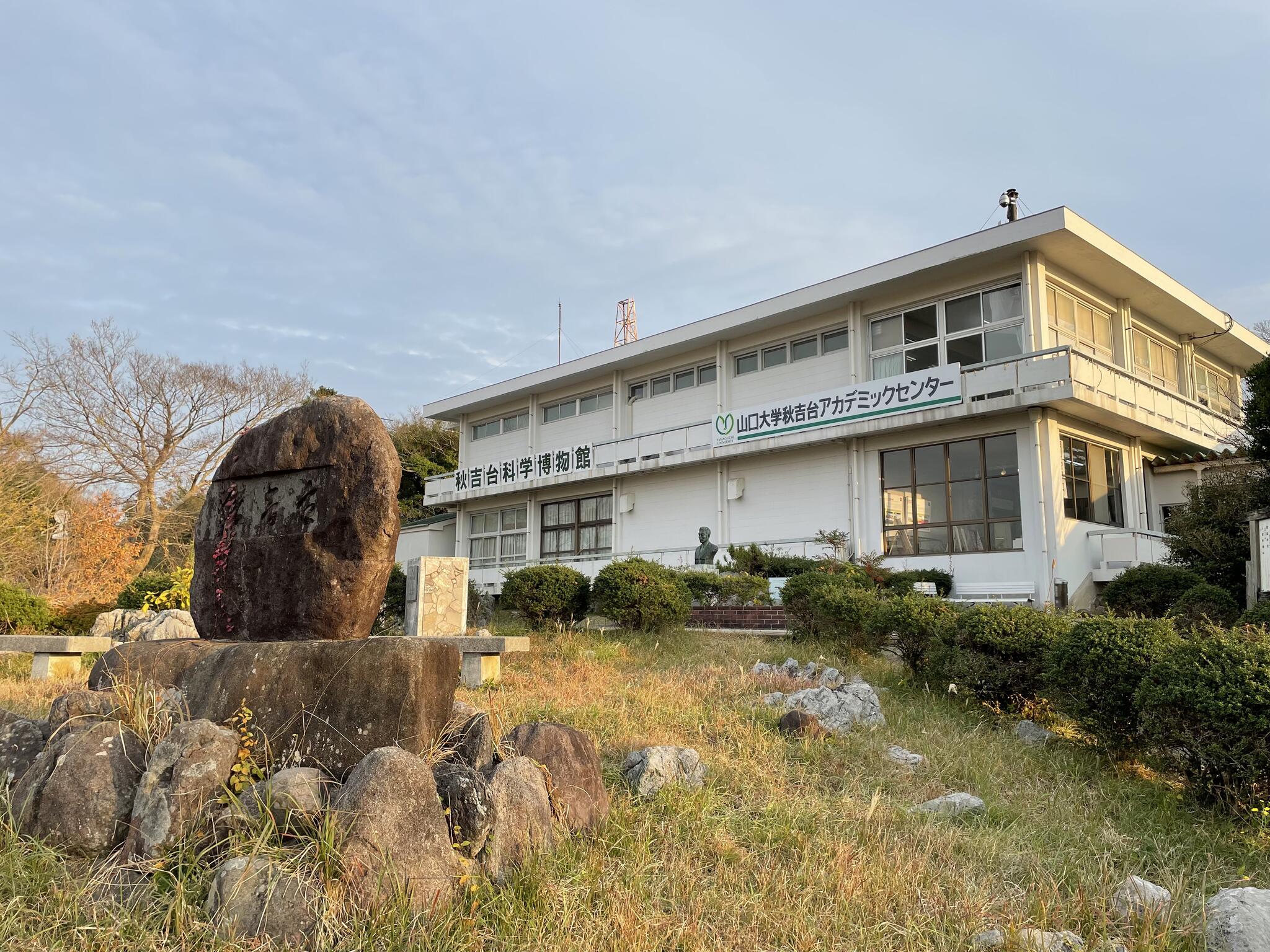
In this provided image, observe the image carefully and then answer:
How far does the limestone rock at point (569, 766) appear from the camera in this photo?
4.30 meters

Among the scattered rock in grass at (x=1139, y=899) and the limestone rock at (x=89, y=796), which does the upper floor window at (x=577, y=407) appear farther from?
the scattered rock in grass at (x=1139, y=899)

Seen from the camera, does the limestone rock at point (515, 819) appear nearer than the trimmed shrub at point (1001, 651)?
Yes

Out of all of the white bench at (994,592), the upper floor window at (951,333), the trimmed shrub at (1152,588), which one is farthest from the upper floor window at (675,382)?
the trimmed shrub at (1152,588)

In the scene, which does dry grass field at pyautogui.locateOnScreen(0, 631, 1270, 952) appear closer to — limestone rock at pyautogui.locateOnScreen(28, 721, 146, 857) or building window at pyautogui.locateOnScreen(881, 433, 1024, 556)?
limestone rock at pyautogui.locateOnScreen(28, 721, 146, 857)

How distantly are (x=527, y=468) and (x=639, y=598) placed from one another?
13126mm

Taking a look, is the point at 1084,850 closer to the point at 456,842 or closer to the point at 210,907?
the point at 456,842

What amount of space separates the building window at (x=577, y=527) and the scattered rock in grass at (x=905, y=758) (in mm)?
17336

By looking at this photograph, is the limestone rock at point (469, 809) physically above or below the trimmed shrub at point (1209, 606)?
below

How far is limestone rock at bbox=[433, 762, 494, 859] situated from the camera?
12.2 ft

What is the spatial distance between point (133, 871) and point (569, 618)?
9518 millimetres

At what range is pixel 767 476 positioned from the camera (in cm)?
1986

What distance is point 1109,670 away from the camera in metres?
5.97

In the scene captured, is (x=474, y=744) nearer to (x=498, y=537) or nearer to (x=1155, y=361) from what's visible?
(x=1155, y=361)

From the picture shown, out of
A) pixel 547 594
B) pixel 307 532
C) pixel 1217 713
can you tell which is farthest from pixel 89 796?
pixel 547 594
